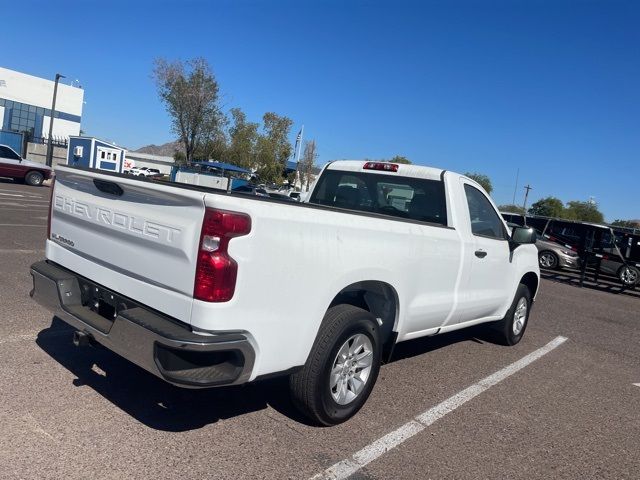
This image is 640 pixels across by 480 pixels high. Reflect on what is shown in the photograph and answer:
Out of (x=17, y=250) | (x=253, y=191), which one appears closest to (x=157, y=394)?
(x=253, y=191)

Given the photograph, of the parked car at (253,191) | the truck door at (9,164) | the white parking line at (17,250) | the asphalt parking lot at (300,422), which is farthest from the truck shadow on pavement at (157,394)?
the truck door at (9,164)

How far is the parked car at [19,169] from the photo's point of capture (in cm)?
2242

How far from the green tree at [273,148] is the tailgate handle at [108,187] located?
4318 centimetres

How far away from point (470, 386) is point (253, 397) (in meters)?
2.15

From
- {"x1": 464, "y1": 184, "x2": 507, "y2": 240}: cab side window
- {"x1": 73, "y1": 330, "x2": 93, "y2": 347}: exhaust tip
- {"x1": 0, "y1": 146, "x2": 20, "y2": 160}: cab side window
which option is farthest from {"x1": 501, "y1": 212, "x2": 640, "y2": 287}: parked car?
{"x1": 0, "y1": 146, "x2": 20, "y2": 160}: cab side window

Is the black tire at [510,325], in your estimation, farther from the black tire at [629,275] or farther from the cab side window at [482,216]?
the black tire at [629,275]

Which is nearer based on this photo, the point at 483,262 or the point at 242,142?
the point at 483,262

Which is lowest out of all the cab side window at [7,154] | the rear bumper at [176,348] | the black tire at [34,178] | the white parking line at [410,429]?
the white parking line at [410,429]

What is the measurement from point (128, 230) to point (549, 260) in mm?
18044

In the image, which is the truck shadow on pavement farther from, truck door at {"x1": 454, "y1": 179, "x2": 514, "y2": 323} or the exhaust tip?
truck door at {"x1": 454, "y1": 179, "x2": 514, "y2": 323}

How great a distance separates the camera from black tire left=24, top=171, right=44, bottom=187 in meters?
23.3

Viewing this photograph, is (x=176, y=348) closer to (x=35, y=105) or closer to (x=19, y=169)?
(x=19, y=169)

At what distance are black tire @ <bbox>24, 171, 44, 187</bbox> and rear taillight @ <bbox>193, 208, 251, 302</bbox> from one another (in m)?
23.5

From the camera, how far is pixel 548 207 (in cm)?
7681
